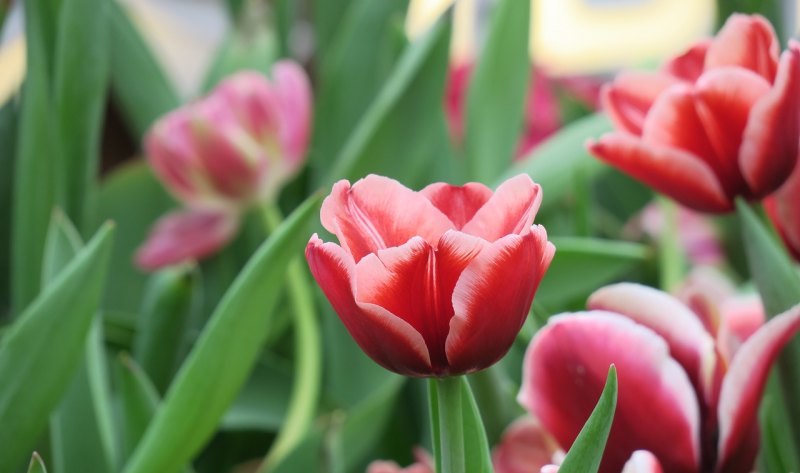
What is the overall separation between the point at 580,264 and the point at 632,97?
84mm

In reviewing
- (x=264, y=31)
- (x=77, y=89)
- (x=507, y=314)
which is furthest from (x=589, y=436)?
(x=264, y=31)

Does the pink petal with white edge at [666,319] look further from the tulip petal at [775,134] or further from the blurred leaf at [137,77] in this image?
the blurred leaf at [137,77]

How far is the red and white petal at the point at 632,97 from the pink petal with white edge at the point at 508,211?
0.25 feet

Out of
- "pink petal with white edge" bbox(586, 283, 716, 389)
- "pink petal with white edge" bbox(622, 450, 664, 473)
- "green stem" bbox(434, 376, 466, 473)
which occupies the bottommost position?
"pink petal with white edge" bbox(622, 450, 664, 473)

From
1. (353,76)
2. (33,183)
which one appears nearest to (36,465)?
(33,183)

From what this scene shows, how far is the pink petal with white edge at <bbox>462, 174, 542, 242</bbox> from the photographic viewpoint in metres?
0.15

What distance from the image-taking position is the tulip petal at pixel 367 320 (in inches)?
6.0

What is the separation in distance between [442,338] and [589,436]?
27 mm

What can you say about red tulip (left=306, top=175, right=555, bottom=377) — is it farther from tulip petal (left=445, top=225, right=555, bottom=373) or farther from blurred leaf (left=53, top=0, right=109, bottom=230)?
blurred leaf (left=53, top=0, right=109, bottom=230)

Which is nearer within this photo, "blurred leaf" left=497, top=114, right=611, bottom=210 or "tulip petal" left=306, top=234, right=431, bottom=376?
"tulip petal" left=306, top=234, right=431, bottom=376

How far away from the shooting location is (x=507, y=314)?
0.52ft

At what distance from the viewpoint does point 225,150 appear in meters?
0.41

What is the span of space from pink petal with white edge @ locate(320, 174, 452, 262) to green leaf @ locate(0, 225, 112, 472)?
0.09m

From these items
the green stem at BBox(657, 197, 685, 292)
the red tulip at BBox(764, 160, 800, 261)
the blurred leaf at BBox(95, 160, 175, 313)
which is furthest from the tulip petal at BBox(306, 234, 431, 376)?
the blurred leaf at BBox(95, 160, 175, 313)
